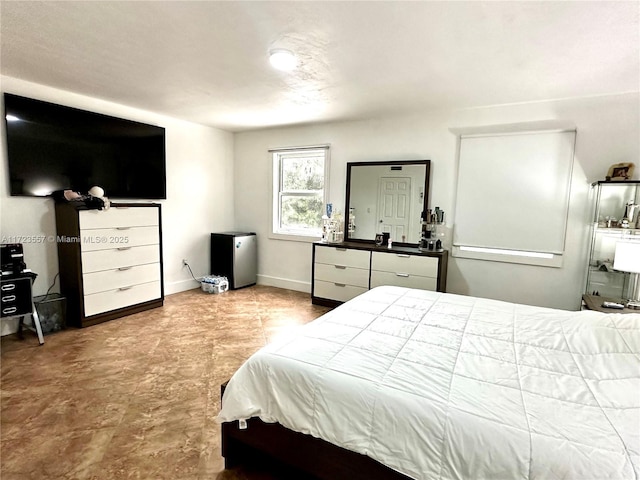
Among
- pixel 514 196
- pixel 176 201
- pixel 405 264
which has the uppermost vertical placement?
pixel 514 196

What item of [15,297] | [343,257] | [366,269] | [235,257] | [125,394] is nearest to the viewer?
[125,394]

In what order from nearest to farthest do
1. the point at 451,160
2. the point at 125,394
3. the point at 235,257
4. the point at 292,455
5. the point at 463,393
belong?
1. the point at 463,393
2. the point at 292,455
3. the point at 125,394
4. the point at 451,160
5. the point at 235,257

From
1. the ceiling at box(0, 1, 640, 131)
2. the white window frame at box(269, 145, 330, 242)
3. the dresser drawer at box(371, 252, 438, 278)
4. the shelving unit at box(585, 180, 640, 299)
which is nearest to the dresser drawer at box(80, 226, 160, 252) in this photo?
the ceiling at box(0, 1, 640, 131)

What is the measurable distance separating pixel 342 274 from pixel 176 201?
2.54 m

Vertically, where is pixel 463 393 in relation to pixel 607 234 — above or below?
below

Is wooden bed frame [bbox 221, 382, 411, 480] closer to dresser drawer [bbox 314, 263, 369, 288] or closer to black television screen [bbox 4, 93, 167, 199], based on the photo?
dresser drawer [bbox 314, 263, 369, 288]

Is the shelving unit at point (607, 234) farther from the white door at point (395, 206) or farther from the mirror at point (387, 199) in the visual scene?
the white door at point (395, 206)

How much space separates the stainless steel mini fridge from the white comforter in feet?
10.3

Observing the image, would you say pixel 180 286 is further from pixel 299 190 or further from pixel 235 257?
pixel 299 190

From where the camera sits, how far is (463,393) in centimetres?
126

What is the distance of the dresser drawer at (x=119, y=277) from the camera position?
10.9ft

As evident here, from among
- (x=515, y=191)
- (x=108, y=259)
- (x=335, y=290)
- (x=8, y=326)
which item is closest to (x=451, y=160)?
(x=515, y=191)

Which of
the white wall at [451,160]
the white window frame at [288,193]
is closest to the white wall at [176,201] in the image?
the white wall at [451,160]

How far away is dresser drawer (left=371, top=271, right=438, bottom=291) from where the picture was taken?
141 inches
